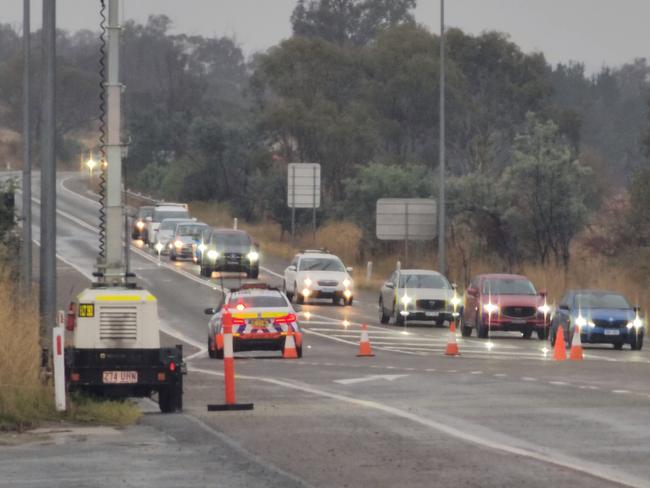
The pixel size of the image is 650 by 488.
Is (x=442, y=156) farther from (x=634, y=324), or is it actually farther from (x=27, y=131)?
(x=27, y=131)

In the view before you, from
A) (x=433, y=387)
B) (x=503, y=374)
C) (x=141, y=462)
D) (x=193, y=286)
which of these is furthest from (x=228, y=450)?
(x=193, y=286)

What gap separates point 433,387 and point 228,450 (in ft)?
30.8

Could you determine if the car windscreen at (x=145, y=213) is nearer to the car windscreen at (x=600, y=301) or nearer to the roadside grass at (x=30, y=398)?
the car windscreen at (x=600, y=301)

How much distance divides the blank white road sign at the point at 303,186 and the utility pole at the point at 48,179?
181 ft

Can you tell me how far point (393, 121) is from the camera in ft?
332

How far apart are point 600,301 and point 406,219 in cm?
2721

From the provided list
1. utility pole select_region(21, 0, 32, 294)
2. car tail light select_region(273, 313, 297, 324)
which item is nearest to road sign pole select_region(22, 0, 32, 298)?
utility pole select_region(21, 0, 32, 294)

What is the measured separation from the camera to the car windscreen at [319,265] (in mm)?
56312

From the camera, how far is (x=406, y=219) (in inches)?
2630

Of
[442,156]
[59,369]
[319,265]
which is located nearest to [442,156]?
[442,156]

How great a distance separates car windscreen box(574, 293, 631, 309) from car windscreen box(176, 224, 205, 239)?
36362 mm

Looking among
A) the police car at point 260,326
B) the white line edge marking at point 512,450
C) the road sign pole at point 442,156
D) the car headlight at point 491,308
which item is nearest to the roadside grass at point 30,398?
the white line edge marking at point 512,450

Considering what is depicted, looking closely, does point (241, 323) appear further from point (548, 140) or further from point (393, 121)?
point (393, 121)

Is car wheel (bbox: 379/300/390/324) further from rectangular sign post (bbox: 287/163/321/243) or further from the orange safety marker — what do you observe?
rectangular sign post (bbox: 287/163/321/243)
